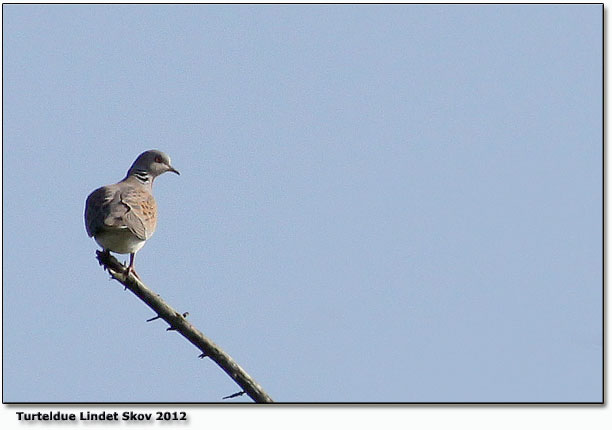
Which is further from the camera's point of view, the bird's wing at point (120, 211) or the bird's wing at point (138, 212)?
the bird's wing at point (138, 212)

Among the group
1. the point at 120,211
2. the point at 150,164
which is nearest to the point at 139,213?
the point at 120,211

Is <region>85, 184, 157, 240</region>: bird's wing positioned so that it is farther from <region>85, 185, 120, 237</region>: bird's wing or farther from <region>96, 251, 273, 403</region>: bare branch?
<region>96, 251, 273, 403</region>: bare branch

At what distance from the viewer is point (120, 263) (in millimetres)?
7754

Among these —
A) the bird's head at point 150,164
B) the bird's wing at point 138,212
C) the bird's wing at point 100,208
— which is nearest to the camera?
the bird's wing at point 100,208

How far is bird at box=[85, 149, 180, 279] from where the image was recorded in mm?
8398

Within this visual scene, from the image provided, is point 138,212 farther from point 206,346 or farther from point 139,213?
point 206,346

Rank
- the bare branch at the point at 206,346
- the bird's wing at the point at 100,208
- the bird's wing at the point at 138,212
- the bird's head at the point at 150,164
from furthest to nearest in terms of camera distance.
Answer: the bird's head at the point at 150,164, the bird's wing at the point at 138,212, the bird's wing at the point at 100,208, the bare branch at the point at 206,346

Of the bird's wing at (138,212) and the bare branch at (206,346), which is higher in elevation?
the bird's wing at (138,212)

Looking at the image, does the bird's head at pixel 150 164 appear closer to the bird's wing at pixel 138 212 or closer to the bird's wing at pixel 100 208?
the bird's wing at pixel 138 212

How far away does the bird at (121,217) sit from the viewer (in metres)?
8.40

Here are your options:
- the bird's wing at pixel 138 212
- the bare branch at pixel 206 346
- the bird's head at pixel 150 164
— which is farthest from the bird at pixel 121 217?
the bare branch at pixel 206 346
